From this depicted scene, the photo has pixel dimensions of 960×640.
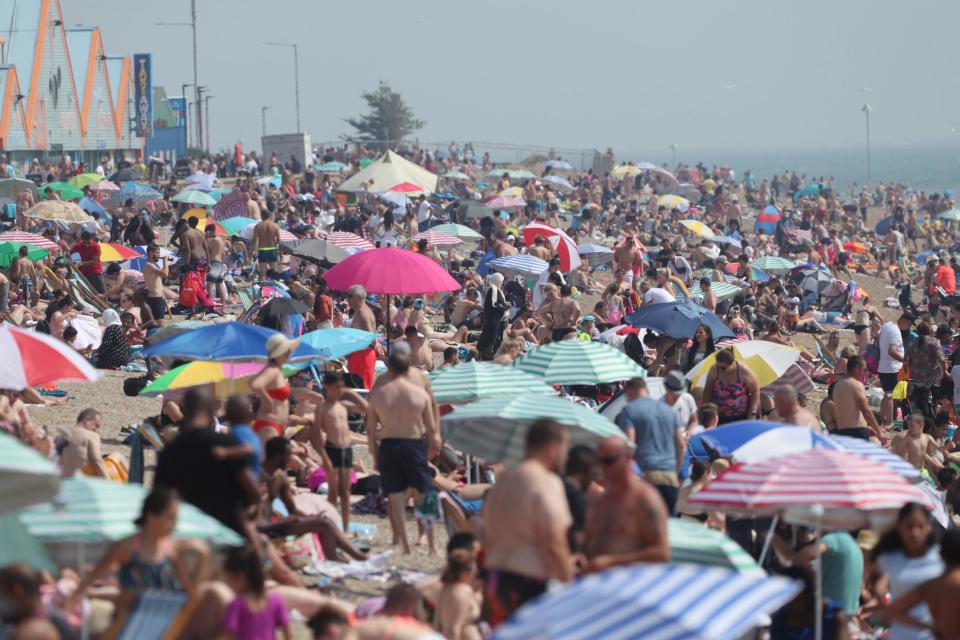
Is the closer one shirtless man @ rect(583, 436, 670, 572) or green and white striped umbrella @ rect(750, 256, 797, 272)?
shirtless man @ rect(583, 436, 670, 572)

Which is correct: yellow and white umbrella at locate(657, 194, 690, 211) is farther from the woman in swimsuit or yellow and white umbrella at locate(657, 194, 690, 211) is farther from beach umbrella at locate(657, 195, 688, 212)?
the woman in swimsuit

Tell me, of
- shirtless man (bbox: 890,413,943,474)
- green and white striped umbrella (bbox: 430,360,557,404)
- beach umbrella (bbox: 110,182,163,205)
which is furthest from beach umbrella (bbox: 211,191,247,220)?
green and white striped umbrella (bbox: 430,360,557,404)

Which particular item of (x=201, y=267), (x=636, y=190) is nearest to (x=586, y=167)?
(x=636, y=190)

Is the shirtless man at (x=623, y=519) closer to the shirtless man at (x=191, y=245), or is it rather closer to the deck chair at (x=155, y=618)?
the deck chair at (x=155, y=618)

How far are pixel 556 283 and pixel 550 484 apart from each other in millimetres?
11605

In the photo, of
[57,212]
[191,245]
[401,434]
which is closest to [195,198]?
[57,212]

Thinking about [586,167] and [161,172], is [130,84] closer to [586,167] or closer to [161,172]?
[161,172]

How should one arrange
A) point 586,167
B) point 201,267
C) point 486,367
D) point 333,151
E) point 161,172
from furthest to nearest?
point 586,167, point 333,151, point 161,172, point 201,267, point 486,367

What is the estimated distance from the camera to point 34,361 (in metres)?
8.41

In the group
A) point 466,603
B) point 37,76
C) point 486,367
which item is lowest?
point 466,603

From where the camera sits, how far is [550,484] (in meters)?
5.75

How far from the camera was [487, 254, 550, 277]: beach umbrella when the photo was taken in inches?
736

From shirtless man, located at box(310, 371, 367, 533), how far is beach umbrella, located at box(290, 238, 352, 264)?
947cm

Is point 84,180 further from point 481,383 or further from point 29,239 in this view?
point 481,383
